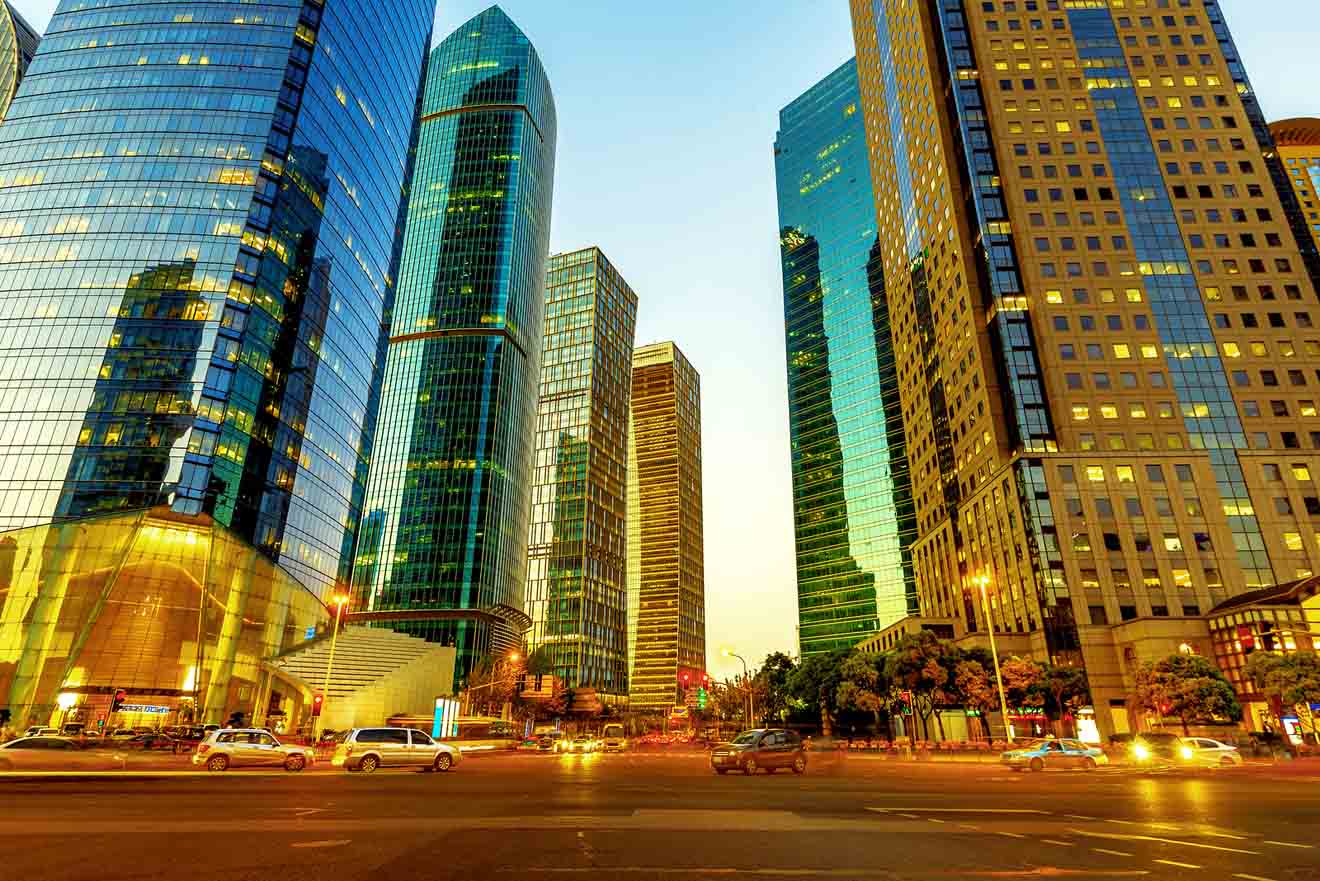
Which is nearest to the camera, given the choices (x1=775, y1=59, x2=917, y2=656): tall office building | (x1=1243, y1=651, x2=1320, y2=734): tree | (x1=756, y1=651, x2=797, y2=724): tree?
(x1=1243, y1=651, x2=1320, y2=734): tree

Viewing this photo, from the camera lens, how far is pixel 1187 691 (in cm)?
5534

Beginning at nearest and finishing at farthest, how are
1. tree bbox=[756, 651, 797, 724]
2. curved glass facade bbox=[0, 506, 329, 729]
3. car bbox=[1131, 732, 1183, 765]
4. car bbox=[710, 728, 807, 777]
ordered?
car bbox=[710, 728, 807, 777] → car bbox=[1131, 732, 1183, 765] → curved glass facade bbox=[0, 506, 329, 729] → tree bbox=[756, 651, 797, 724]

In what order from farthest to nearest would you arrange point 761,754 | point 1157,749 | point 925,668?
point 925,668
point 1157,749
point 761,754

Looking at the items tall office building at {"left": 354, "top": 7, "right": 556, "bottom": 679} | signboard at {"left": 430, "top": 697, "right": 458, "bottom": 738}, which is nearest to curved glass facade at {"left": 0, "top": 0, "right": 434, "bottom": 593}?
signboard at {"left": 430, "top": 697, "right": 458, "bottom": 738}

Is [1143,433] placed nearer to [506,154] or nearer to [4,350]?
[4,350]

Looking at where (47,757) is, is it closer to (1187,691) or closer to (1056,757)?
(1056,757)

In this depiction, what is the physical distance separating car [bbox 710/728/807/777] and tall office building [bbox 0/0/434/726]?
50666 mm

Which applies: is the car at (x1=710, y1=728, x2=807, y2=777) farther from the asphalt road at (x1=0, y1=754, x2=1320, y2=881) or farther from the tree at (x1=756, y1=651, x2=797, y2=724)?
the tree at (x1=756, y1=651, x2=797, y2=724)

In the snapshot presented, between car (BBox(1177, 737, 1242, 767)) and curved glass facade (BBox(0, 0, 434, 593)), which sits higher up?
curved glass facade (BBox(0, 0, 434, 593))

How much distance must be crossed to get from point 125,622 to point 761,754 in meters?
59.6

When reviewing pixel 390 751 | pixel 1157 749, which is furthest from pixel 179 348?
pixel 1157 749

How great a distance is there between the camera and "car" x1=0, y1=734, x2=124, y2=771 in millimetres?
26047

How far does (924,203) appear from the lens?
4587 inches

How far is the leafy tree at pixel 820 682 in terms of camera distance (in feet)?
288
